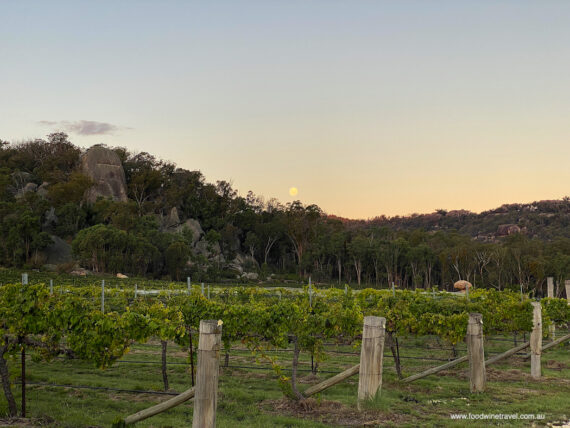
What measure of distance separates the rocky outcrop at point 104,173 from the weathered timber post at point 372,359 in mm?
80914

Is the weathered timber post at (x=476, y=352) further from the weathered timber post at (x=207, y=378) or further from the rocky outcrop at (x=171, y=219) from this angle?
the rocky outcrop at (x=171, y=219)

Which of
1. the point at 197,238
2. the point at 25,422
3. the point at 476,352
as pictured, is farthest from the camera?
the point at 197,238

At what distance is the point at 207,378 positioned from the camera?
712 cm

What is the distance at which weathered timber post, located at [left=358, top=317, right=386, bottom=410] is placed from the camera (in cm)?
959

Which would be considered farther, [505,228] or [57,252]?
[505,228]

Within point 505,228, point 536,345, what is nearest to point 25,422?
point 536,345

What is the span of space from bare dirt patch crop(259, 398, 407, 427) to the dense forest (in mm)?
54426

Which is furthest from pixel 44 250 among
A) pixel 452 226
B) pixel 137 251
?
pixel 452 226

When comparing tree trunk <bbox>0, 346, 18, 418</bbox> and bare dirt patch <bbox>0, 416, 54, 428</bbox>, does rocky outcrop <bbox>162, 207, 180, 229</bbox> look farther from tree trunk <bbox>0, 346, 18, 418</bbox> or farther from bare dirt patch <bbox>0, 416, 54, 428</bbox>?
bare dirt patch <bbox>0, 416, 54, 428</bbox>

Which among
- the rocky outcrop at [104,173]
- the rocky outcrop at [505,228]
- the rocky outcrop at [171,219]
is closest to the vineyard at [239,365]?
the rocky outcrop at [171,219]

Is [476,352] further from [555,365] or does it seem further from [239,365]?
[239,365]

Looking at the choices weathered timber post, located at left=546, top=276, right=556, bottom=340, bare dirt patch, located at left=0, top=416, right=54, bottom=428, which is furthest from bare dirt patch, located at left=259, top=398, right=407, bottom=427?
weathered timber post, located at left=546, top=276, right=556, bottom=340

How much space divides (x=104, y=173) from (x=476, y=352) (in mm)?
85359

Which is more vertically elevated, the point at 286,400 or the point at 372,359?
the point at 372,359
